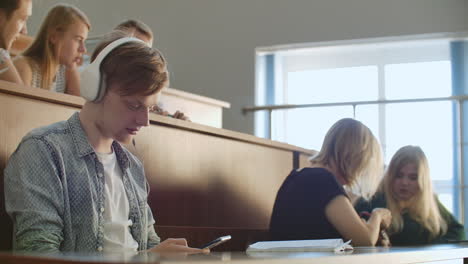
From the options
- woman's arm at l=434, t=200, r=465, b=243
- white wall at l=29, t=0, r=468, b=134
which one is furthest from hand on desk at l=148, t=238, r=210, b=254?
white wall at l=29, t=0, r=468, b=134

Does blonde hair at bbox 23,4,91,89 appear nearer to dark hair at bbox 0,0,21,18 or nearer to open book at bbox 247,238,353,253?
dark hair at bbox 0,0,21,18

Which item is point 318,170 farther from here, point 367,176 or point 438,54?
point 438,54

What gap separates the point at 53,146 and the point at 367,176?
5.24 ft

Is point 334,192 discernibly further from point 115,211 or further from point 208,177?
point 115,211

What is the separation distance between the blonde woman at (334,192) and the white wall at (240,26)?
134 inches

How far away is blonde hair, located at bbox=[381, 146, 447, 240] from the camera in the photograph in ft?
9.93

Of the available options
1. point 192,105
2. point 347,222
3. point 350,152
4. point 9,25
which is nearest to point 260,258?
point 9,25

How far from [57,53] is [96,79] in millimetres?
1128

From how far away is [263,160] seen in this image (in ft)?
9.73

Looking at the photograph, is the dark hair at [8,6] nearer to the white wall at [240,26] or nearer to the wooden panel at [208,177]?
the wooden panel at [208,177]

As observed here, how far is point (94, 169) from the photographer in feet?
5.04

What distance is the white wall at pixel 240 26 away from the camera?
5.96 m

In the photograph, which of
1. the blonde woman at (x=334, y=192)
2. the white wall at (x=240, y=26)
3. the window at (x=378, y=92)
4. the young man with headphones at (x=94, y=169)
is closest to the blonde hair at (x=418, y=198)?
the blonde woman at (x=334, y=192)

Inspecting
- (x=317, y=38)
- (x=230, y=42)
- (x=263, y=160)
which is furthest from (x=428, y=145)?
(x=263, y=160)
